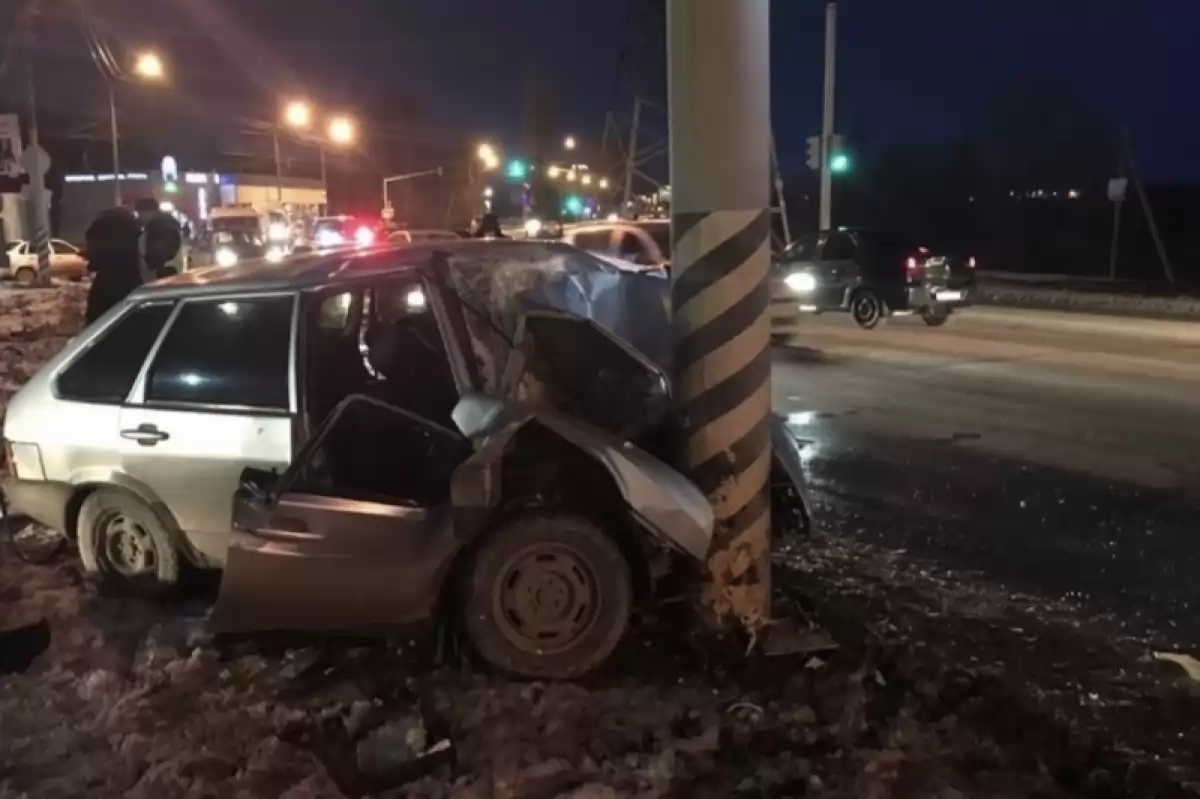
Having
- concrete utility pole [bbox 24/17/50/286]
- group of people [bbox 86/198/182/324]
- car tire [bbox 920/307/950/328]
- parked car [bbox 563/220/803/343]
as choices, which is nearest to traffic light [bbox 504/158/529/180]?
concrete utility pole [bbox 24/17/50/286]

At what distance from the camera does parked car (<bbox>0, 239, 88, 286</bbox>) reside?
124 ft

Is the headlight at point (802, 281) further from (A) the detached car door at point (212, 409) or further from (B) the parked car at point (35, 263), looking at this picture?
(B) the parked car at point (35, 263)

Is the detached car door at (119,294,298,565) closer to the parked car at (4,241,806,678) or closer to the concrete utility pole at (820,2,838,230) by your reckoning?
→ the parked car at (4,241,806,678)

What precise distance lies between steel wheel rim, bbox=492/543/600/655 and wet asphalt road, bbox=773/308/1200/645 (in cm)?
252

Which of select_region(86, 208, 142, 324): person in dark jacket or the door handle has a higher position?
select_region(86, 208, 142, 324): person in dark jacket

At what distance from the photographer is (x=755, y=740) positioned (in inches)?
178

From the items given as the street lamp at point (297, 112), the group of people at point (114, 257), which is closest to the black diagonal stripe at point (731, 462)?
the group of people at point (114, 257)

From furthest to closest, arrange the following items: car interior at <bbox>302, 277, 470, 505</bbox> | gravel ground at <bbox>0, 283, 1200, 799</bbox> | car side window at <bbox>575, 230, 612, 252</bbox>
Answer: car side window at <bbox>575, 230, 612, 252</bbox> < car interior at <bbox>302, 277, 470, 505</bbox> < gravel ground at <bbox>0, 283, 1200, 799</bbox>

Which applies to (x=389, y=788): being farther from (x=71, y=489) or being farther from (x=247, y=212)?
(x=247, y=212)

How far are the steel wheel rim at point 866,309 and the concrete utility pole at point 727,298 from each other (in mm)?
14084

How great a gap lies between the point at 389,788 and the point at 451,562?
110 cm

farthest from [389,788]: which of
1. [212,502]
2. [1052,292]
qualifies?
[1052,292]

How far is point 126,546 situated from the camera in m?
6.27

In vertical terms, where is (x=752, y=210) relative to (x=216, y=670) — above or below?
above
